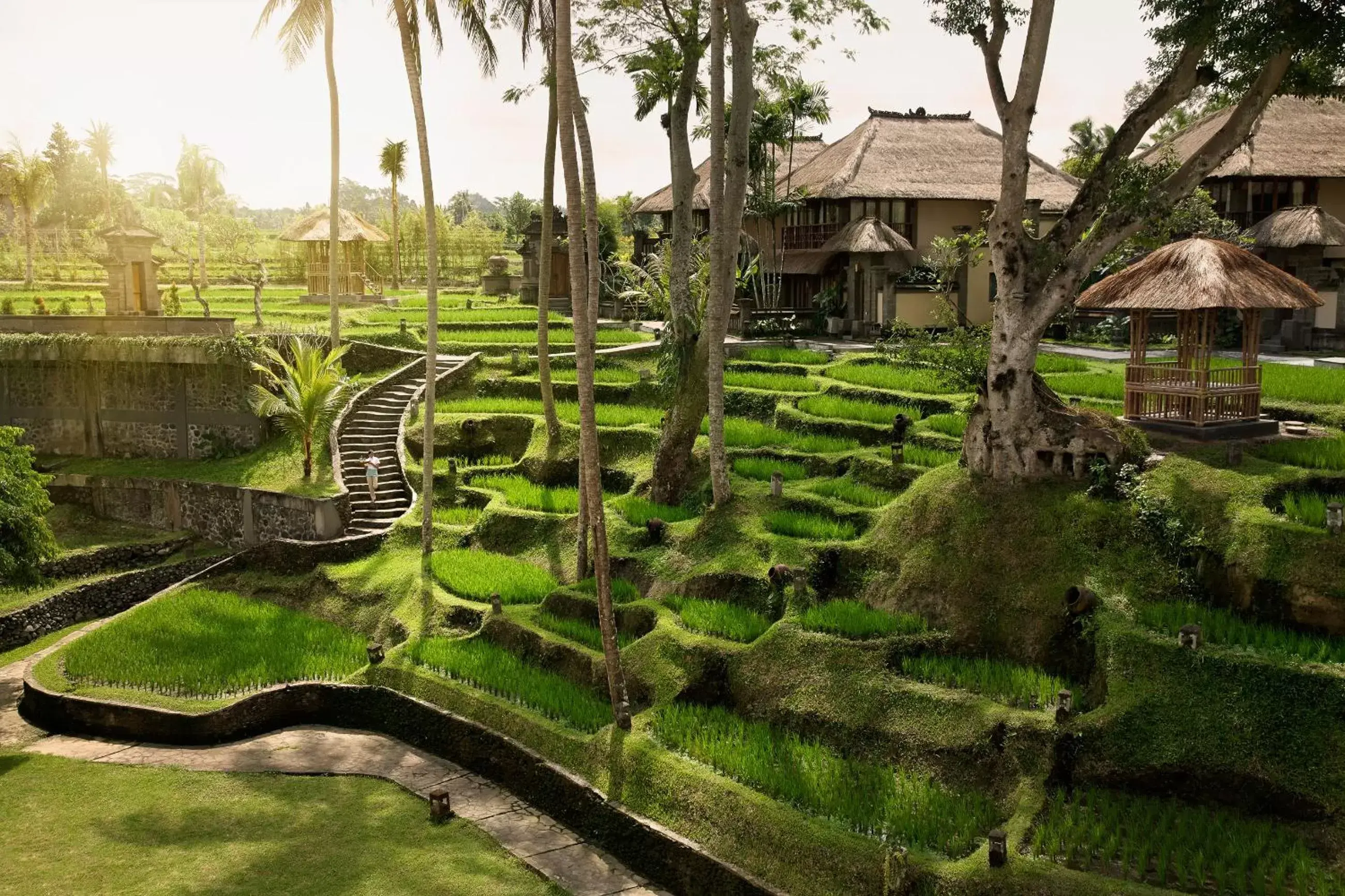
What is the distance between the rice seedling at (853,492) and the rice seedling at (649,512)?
220cm

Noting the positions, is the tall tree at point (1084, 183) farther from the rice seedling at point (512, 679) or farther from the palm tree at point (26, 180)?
the palm tree at point (26, 180)

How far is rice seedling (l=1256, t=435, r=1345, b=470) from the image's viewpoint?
15.8m

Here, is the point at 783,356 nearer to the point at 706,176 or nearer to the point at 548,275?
the point at 548,275

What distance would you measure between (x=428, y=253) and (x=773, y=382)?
28.9 feet

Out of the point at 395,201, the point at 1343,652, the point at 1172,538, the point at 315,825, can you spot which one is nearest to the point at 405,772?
the point at 315,825

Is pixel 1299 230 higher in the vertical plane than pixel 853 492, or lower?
higher

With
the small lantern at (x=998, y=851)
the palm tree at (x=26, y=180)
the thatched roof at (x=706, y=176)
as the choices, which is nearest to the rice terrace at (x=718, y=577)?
the small lantern at (x=998, y=851)

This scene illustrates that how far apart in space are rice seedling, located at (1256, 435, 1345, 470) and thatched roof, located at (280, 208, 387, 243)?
34677 mm

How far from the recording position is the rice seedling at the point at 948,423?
2097 centimetres

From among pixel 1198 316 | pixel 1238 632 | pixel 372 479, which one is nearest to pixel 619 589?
pixel 372 479

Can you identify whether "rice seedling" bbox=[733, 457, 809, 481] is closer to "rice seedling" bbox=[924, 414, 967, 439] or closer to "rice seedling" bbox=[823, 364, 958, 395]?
"rice seedling" bbox=[924, 414, 967, 439]

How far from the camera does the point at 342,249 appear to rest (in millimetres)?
48594

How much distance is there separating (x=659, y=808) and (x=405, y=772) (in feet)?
13.1

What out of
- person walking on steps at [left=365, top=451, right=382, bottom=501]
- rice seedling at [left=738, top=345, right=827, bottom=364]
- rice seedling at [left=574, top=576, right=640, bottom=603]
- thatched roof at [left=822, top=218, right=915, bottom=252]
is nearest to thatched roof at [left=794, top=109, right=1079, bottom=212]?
thatched roof at [left=822, top=218, right=915, bottom=252]
